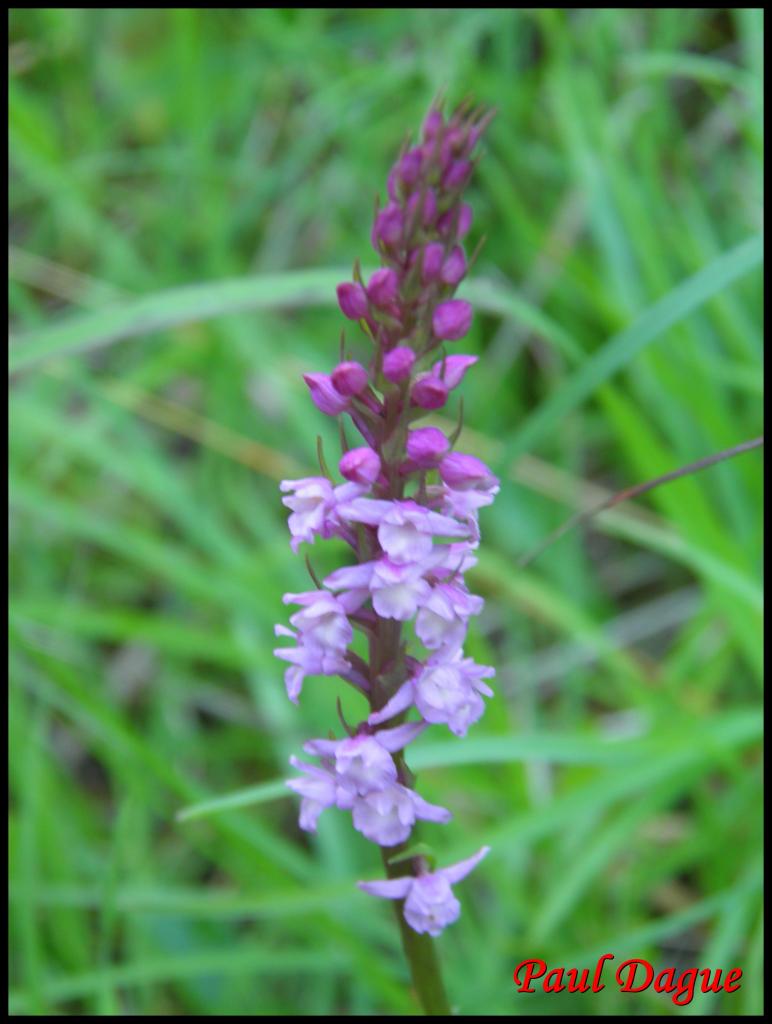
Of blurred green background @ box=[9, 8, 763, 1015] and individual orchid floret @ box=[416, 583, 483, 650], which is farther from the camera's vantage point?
blurred green background @ box=[9, 8, 763, 1015]

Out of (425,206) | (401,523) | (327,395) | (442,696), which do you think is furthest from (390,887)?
(425,206)

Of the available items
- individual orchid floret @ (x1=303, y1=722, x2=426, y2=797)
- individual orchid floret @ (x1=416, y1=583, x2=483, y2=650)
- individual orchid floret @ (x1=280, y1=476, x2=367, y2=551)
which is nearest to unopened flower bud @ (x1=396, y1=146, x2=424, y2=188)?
→ individual orchid floret @ (x1=280, y1=476, x2=367, y2=551)

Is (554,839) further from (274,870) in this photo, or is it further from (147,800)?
(147,800)

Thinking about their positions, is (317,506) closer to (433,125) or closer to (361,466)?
(361,466)

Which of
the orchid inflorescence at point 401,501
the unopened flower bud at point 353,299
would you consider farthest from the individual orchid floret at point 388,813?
the unopened flower bud at point 353,299

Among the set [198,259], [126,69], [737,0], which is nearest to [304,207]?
[198,259]

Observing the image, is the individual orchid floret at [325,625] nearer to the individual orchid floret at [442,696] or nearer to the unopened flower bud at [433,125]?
the individual orchid floret at [442,696]

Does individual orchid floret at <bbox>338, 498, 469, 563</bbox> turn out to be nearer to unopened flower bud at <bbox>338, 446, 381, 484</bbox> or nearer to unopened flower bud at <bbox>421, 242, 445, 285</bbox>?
unopened flower bud at <bbox>338, 446, 381, 484</bbox>
